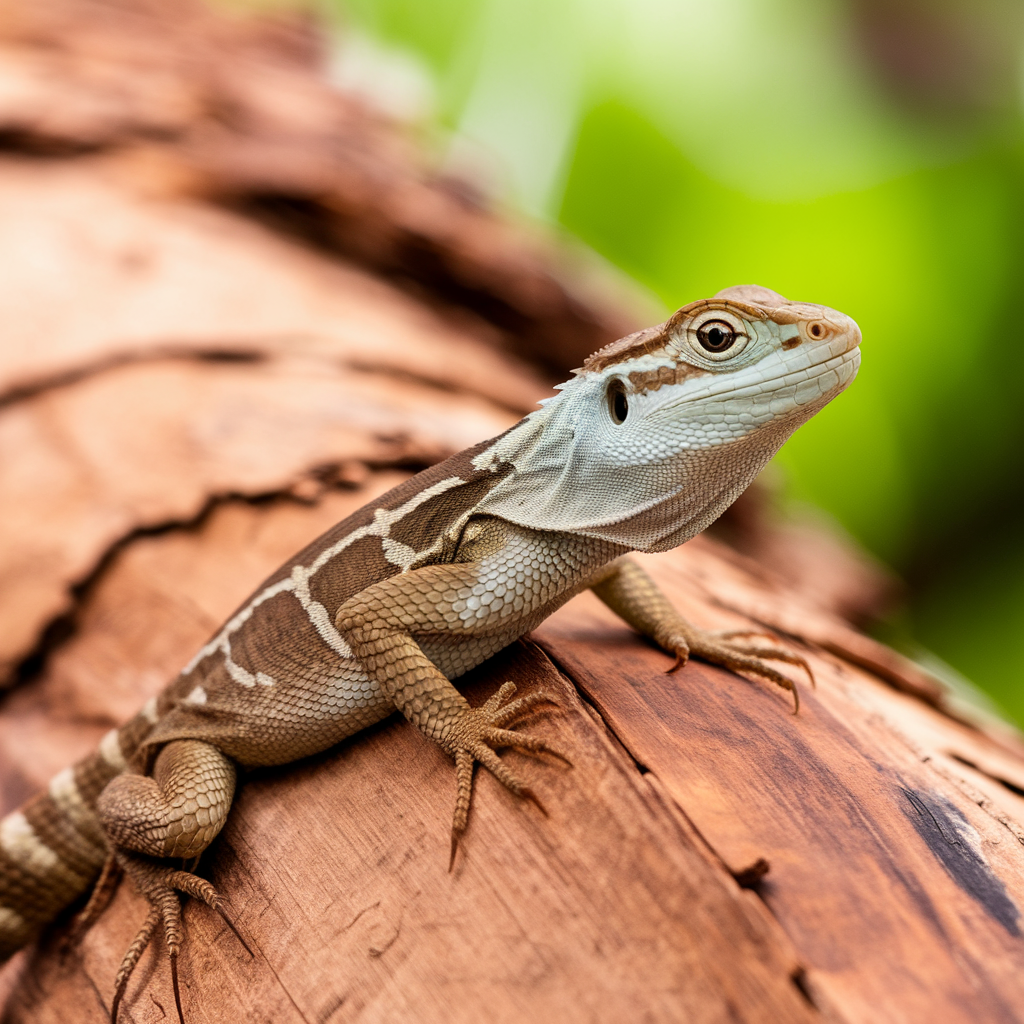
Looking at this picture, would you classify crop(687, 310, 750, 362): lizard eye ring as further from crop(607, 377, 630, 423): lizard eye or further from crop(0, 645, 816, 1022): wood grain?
crop(0, 645, 816, 1022): wood grain

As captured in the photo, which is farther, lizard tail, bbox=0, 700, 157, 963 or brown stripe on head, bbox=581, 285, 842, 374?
lizard tail, bbox=0, 700, 157, 963

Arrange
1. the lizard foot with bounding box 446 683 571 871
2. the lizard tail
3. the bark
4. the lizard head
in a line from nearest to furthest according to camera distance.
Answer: the bark, the lizard foot with bounding box 446 683 571 871, the lizard head, the lizard tail

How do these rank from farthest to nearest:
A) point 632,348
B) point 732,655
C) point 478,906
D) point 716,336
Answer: point 732,655
point 632,348
point 716,336
point 478,906

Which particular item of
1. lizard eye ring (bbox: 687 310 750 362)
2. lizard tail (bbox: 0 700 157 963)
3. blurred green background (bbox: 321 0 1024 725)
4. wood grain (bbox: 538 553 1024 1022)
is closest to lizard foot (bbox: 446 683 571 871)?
wood grain (bbox: 538 553 1024 1022)

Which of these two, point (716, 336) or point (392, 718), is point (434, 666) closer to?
point (392, 718)

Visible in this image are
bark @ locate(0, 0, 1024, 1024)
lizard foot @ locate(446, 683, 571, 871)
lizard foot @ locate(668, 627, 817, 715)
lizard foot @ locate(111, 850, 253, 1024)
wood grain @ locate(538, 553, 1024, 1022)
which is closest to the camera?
wood grain @ locate(538, 553, 1024, 1022)

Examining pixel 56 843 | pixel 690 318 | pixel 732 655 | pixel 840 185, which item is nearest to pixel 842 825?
pixel 732 655

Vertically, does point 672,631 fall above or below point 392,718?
above
